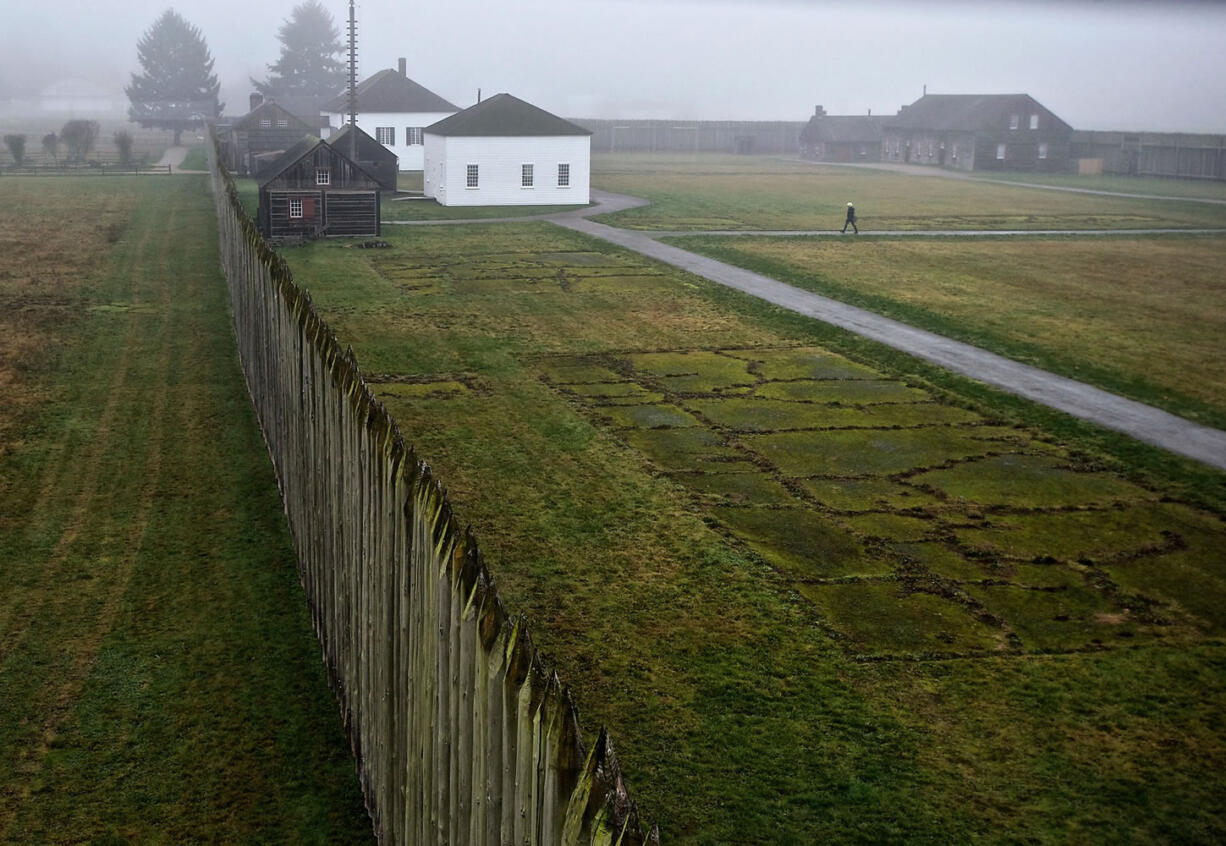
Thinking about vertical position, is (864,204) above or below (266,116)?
below

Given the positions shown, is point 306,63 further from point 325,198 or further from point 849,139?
point 325,198

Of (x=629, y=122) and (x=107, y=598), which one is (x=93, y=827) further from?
(x=629, y=122)

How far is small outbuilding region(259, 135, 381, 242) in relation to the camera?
127 feet

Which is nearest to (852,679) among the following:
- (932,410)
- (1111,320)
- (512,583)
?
(512,583)

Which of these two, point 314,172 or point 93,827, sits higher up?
point 314,172

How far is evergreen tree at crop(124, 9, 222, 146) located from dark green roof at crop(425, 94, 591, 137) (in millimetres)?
105793

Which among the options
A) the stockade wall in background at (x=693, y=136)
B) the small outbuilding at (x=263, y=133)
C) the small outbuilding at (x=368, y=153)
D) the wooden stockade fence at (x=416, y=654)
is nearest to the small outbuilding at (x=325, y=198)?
the small outbuilding at (x=368, y=153)

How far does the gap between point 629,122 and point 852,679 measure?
113957mm

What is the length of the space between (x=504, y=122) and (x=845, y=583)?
46711 mm

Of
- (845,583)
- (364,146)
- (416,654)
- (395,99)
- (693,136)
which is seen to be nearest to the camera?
(416,654)

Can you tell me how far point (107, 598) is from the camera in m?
9.62

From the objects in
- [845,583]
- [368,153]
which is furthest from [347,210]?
[845,583]

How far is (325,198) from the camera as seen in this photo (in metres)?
39.2

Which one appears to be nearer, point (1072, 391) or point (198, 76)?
point (1072, 391)
